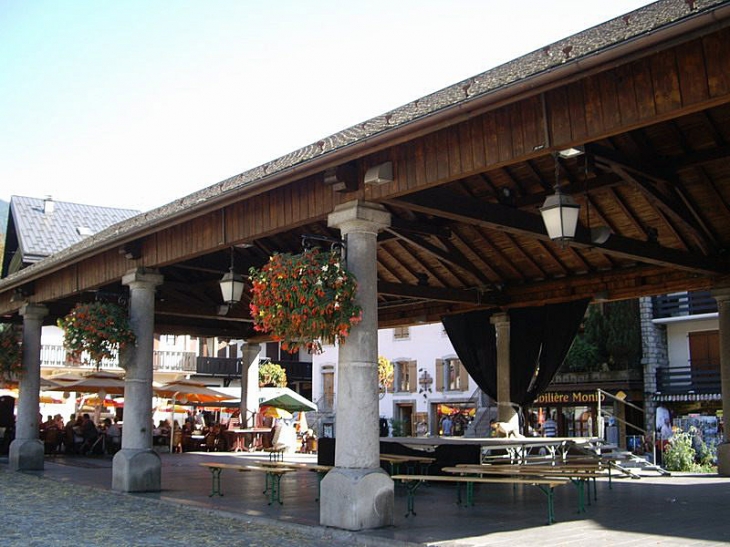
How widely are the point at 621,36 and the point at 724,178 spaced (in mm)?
5085

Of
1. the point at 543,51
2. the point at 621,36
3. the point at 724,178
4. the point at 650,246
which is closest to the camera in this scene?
the point at 621,36

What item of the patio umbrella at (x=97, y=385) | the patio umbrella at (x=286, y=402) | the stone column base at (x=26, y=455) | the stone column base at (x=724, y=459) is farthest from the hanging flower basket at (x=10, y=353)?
the stone column base at (x=724, y=459)

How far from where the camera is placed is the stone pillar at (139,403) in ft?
39.4

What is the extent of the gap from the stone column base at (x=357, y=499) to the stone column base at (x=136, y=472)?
4466mm

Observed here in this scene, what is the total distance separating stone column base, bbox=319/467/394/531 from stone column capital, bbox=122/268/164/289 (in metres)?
5.23

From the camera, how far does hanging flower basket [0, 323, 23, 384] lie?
1602cm

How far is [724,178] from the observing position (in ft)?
33.6

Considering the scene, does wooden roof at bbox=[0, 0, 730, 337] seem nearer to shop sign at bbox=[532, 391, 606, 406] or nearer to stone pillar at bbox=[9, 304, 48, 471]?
stone pillar at bbox=[9, 304, 48, 471]

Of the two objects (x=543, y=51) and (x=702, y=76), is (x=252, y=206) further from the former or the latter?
(x=702, y=76)

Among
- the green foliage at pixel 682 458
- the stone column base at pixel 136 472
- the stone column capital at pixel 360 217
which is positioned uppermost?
the stone column capital at pixel 360 217

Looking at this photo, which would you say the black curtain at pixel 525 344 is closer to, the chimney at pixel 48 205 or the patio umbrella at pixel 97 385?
the patio umbrella at pixel 97 385

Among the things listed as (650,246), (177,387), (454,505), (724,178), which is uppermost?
(724,178)

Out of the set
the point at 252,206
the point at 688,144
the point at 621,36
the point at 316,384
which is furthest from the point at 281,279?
the point at 316,384

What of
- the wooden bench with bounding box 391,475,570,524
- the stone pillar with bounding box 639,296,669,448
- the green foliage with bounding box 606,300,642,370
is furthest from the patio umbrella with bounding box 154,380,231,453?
the stone pillar with bounding box 639,296,669,448
